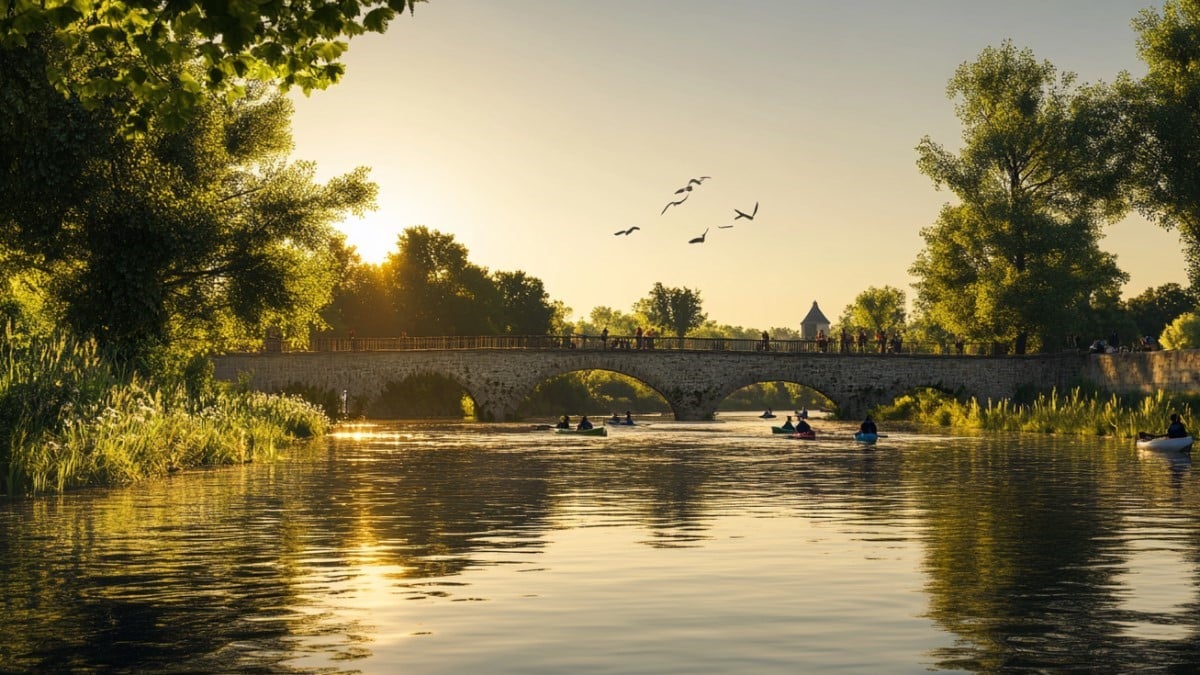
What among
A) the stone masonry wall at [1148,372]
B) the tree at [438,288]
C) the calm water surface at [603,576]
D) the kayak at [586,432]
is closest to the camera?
the calm water surface at [603,576]

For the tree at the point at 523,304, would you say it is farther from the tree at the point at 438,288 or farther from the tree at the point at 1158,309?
the tree at the point at 1158,309

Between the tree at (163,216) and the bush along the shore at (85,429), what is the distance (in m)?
3.37

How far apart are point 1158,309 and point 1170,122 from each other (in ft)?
205

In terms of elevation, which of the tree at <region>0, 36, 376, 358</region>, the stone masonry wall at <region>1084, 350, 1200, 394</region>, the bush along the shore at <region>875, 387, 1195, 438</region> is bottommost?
the bush along the shore at <region>875, 387, 1195, 438</region>

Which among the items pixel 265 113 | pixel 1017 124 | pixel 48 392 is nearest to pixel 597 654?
pixel 48 392

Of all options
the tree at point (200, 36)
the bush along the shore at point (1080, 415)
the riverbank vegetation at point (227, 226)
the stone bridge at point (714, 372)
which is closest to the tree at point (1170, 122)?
the riverbank vegetation at point (227, 226)

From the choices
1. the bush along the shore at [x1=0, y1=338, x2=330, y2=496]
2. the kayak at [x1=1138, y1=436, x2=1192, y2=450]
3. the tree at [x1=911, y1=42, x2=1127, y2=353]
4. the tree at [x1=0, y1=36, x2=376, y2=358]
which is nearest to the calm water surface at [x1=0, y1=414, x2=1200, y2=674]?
the bush along the shore at [x1=0, y1=338, x2=330, y2=496]

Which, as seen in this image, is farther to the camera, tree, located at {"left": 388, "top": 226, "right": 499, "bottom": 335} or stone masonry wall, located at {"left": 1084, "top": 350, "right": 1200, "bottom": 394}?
tree, located at {"left": 388, "top": 226, "right": 499, "bottom": 335}

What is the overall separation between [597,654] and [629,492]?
14664 mm

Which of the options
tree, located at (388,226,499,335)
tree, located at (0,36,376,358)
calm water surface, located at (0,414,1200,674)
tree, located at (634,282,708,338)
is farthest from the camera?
tree, located at (634,282,708,338)

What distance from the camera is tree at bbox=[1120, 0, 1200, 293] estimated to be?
2259 inches

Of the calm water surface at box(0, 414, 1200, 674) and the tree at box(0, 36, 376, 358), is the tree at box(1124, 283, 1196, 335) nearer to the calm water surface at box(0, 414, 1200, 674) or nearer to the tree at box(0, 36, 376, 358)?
the tree at box(0, 36, 376, 358)

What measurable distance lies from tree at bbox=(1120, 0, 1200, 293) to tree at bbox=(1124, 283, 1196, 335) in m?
58.0

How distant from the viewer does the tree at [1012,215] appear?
6694 centimetres
